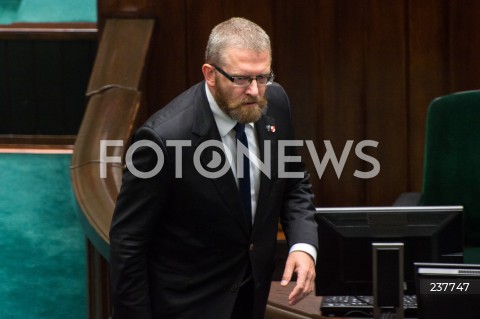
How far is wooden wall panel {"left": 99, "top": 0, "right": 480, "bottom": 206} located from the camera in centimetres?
475

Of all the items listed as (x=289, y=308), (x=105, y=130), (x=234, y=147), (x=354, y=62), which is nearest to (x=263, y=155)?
(x=234, y=147)

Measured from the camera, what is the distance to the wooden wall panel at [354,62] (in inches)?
187

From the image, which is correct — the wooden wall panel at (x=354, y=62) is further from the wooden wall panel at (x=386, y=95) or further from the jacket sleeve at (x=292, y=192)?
the jacket sleeve at (x=292, y=192)

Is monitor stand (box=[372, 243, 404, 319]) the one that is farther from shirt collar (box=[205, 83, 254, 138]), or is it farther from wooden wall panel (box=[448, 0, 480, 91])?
wooden wall panel (box=[448, 0, 480, 91])

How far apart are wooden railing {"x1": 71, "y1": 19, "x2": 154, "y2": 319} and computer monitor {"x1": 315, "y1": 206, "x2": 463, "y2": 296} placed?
110 cm

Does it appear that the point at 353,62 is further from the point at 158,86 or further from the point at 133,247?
the point at 133,247

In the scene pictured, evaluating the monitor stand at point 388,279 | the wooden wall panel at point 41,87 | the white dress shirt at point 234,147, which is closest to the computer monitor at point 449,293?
the monitor stand at point 388,279

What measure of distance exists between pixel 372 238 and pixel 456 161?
1276 millimetres

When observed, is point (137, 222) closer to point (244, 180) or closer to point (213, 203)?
point (213, 203)

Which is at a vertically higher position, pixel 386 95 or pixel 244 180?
pixel 244 180

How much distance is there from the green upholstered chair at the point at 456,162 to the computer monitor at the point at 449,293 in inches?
58.6

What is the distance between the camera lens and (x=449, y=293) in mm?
2721

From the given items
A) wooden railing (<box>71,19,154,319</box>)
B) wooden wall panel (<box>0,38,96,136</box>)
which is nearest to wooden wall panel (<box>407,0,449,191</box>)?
wooden railing (<box>71,19,154,319</box>)

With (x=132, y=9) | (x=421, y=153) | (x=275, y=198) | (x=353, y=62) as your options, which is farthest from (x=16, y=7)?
(x=275, y=198)
